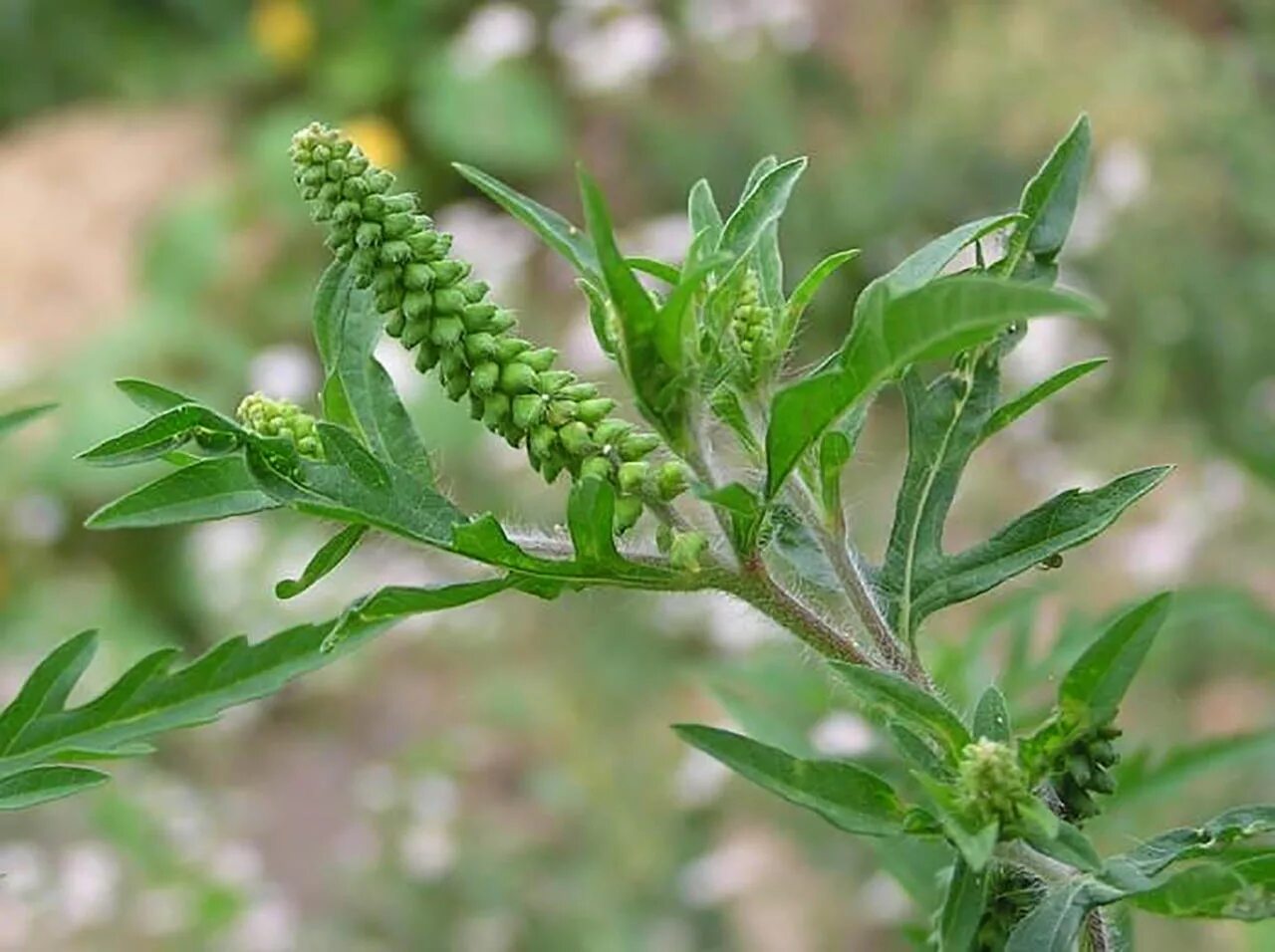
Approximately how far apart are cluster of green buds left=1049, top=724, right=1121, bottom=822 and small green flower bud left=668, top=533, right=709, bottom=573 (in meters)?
0.20

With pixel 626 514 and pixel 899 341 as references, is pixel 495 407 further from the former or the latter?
pixel 899 341

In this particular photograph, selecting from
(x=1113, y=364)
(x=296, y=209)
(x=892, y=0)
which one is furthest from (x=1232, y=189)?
(x=296, y=209)

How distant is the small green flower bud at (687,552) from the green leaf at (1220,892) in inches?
10.1

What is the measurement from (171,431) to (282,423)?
8cm

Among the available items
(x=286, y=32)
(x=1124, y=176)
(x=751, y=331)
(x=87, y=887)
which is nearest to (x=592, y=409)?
(x=751, y=331)

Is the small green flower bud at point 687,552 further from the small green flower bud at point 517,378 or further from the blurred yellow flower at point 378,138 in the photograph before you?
the blurred yellow flower at point 378,138

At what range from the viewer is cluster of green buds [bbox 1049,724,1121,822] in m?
0.88

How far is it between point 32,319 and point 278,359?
1.60m

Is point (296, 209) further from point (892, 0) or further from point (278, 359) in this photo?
point (892, 0)

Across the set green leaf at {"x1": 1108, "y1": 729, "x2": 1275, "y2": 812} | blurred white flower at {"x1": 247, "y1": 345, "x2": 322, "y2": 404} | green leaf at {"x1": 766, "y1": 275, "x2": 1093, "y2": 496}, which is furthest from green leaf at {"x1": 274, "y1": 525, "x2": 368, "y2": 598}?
blurred white flower at {"x1": 247, "y1": 345, "x2": 322, "y2": 404}

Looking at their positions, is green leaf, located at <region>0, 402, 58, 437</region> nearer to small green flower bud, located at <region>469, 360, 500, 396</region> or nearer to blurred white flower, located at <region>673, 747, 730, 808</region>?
small green flower bud, located at <region>469, 360, 500, 396</region>

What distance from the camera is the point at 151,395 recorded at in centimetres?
94

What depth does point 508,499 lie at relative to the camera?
4.12 metres

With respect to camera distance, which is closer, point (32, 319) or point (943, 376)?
point (943, 376)
